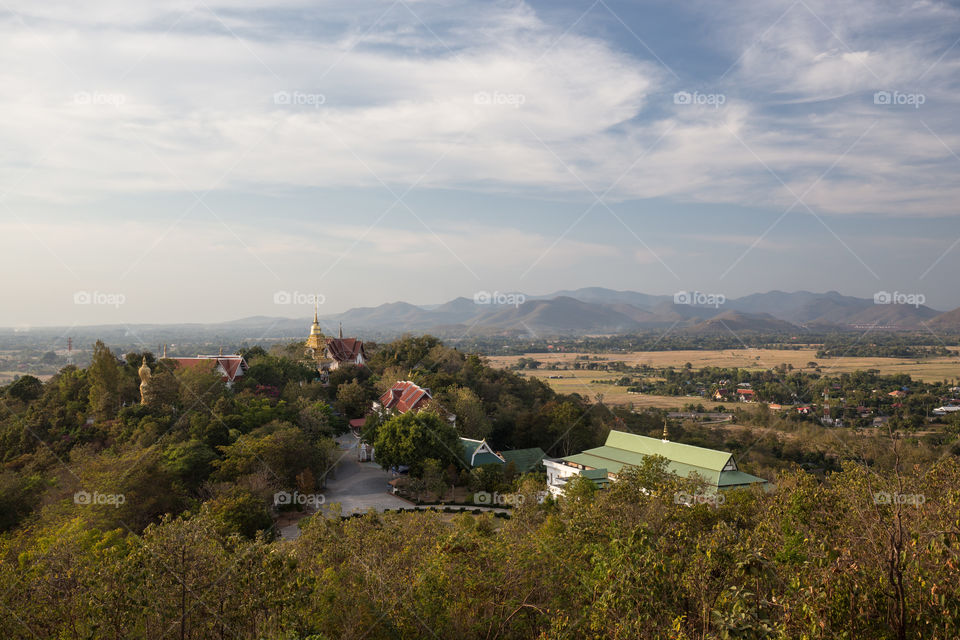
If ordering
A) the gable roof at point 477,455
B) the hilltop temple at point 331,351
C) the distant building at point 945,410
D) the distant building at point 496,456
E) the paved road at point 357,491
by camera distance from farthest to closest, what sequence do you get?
the distant building at point 945,410, the hilltop temple at point 331,351, the distant building at point 496,456, the gable roof at point 477,455, the paved road at point 357,491

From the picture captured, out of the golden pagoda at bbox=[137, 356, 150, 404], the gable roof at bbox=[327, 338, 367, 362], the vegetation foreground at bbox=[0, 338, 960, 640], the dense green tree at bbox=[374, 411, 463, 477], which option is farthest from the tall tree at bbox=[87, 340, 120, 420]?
the gable roof at bbox=[327, 338, 367, 362]

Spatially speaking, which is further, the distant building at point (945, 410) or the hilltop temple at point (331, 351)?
the distant building at point (945, 410)

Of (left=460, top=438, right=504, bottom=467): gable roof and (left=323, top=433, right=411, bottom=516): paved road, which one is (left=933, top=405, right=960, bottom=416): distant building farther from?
(left=323, top=433, right=411, bottom=516): paved road

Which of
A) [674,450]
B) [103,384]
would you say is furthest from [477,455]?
[103,384]

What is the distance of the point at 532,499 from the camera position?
19.4m

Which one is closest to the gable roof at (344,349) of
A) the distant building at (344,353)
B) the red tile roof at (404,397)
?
the distant building at (344,353)

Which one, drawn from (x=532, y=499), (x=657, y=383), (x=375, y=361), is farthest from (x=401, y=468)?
(x=657, y=383)

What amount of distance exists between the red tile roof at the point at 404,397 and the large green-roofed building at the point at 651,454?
27.5ft

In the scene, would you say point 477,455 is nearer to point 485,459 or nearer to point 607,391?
point 485,459

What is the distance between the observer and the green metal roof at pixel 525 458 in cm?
3048

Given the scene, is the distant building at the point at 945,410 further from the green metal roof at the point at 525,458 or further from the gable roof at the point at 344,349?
the gable roof at the point at 344,349

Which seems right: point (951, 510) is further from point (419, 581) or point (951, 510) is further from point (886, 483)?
point (419, 581)

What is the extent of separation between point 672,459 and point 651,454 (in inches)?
50.5

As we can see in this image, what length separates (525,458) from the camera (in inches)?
1234
